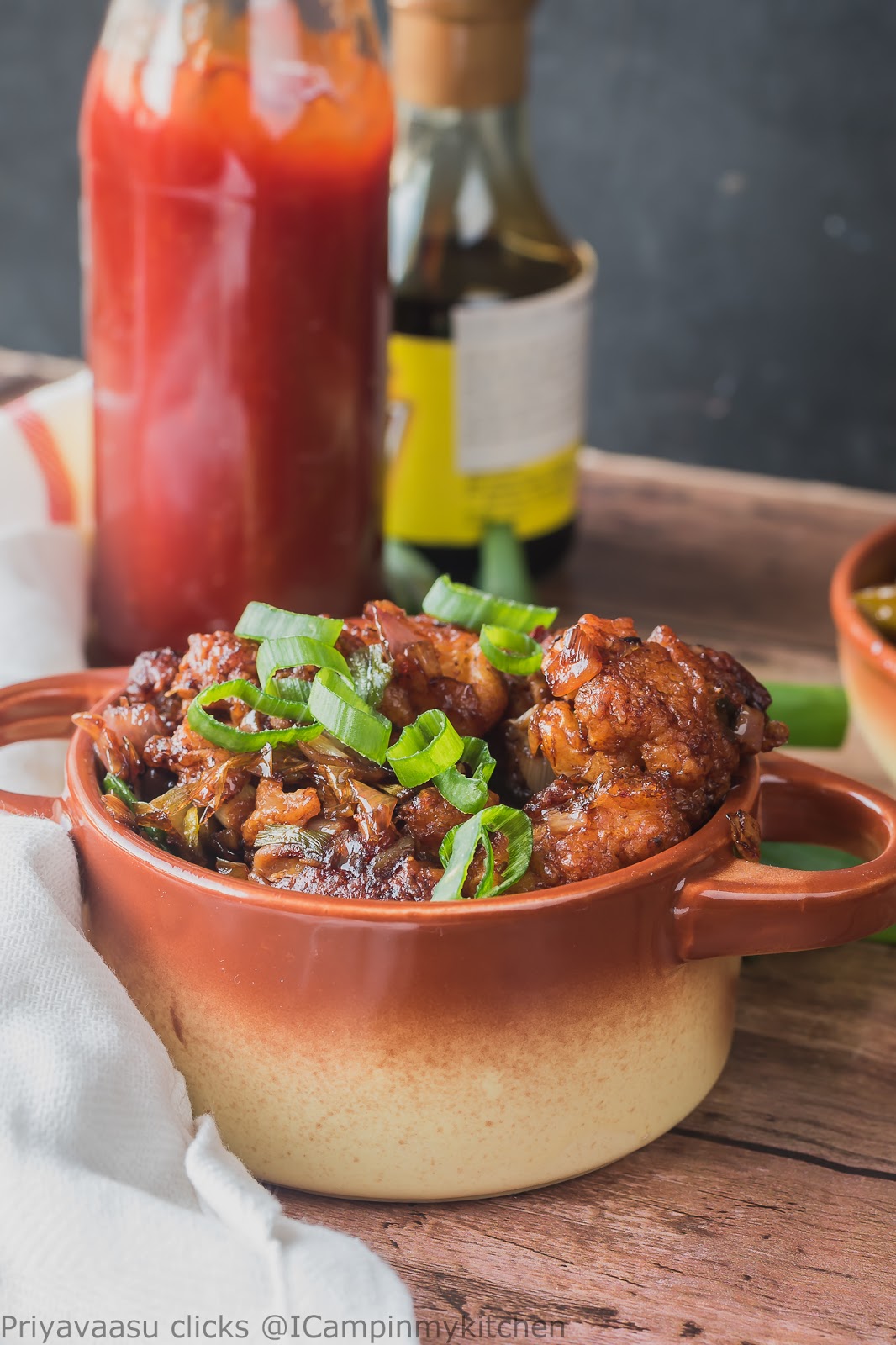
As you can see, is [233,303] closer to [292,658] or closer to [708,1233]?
[292,658]

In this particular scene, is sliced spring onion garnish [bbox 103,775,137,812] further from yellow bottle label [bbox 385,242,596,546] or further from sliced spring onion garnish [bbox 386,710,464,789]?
yellow bottle label [bbox 385,242,596,546]

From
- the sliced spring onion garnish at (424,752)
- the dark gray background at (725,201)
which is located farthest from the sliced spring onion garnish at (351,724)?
the dark gray background at (725,201)

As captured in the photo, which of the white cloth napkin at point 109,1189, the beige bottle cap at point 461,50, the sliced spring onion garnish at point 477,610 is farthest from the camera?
the beige bottle cap at point 461,50

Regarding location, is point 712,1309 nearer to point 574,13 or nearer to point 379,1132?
point 379,1132

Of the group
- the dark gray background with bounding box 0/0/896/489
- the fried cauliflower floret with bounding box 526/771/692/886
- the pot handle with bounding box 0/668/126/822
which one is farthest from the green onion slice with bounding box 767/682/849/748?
the dark gray background with bounding box 0/0/896/489

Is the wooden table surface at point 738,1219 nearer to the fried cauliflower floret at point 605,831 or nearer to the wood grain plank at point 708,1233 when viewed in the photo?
the wood grain plank at point 708,1233

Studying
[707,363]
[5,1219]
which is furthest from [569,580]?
[5,1219]
